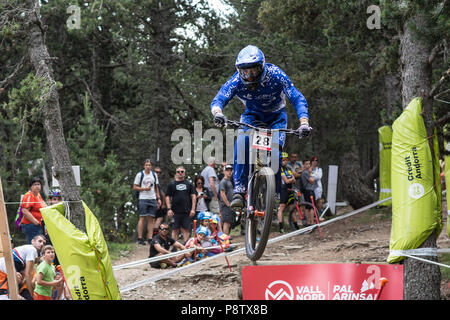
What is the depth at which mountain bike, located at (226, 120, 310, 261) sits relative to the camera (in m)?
6.15

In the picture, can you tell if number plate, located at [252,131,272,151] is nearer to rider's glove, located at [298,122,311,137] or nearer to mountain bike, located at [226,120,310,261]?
mountain bike, located at [226,120,310,261]

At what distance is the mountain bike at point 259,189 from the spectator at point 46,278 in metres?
3.05

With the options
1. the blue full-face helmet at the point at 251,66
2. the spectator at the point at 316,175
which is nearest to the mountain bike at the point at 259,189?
the blue full-face helmet at the point at 251,66

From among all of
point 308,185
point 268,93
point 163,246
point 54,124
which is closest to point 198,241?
point 163,246

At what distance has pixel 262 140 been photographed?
6.24 m

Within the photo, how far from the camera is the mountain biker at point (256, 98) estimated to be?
20.2 ft

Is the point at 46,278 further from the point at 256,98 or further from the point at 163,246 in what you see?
the point at 256,98

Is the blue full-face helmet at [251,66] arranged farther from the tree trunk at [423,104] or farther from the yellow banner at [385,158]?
the yellow banner at [385,158]

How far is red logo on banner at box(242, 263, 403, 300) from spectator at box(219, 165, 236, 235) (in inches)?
128

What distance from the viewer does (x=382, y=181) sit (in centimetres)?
1482

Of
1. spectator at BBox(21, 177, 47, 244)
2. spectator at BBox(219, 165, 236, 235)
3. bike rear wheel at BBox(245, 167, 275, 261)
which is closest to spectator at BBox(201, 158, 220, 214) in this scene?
spectator at BBox(219, 165, 236, 235)

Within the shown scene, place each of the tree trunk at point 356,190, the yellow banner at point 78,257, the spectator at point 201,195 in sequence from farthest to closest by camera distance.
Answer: the tree trunk at point 356,190 < the spectator at point 201,195 < the yellow banner at point 78,257

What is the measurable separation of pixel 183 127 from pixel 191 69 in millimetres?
2023

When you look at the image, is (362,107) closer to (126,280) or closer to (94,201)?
(94,201)
